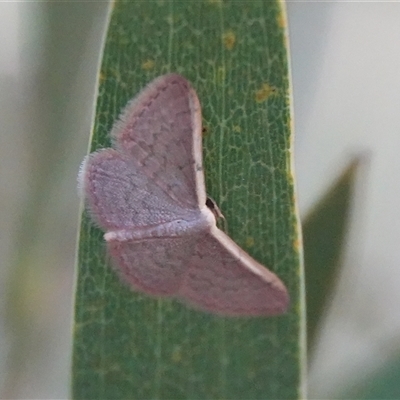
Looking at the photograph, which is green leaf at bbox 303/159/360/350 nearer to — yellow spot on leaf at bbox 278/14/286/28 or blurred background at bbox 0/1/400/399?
blurred background at bbox 0/1/400/399

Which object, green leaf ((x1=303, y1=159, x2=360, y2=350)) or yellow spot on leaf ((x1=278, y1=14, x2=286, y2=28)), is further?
green leaf ((x1=303, y1=159, x2=360, y2=350))

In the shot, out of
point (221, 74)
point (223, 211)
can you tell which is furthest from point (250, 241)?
point (221, 74)

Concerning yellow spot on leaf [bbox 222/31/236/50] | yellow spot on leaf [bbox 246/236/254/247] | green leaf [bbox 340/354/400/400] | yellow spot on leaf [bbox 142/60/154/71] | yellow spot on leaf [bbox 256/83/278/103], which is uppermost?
yellow spot on leaf [bbox 222/31/236/50]

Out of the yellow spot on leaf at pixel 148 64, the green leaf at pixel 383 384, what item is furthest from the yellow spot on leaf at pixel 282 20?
the green leaf at pixel 383 384

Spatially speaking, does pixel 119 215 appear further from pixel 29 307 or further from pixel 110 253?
pixel 29 307

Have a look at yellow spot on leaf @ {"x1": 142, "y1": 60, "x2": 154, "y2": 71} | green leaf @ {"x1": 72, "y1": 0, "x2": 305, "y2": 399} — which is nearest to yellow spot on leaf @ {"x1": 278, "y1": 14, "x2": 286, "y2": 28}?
green leaf @ {"x1": 72, "y1": 0, "x2": 305, "y2": 399}

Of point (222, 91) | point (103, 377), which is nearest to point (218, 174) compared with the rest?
point (222, 91)

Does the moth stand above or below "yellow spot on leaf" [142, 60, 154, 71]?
below
